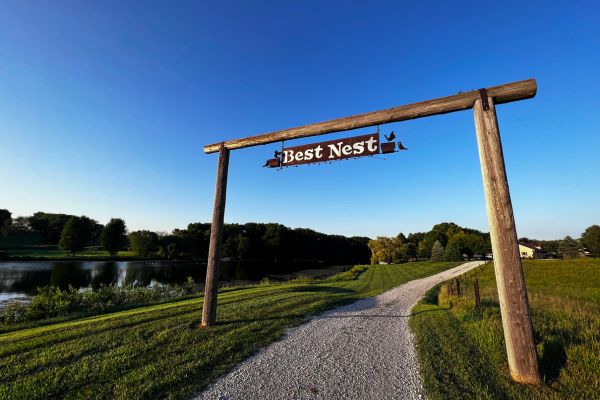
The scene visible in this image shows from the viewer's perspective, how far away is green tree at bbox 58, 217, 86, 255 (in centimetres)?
6438

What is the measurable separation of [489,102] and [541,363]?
4.48 metres

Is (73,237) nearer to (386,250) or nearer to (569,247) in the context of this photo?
(386,250)

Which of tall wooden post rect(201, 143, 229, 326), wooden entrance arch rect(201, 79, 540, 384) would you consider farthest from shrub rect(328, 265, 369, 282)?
wooden entrance arch rect(201, 79, 540, 384)

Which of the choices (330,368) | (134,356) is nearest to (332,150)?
(330,368)

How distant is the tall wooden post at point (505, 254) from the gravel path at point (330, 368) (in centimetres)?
155

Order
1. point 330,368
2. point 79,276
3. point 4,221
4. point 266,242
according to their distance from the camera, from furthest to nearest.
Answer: point 266,242
point 4,221
point 79,276
point 330,368

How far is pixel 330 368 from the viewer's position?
15.6ft

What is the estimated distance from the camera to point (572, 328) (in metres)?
6.20

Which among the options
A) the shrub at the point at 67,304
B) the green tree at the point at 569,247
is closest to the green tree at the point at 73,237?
the shrub at the point at 67,304

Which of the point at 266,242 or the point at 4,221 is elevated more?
the point at 4,221

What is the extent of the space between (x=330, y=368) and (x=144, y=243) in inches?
3293

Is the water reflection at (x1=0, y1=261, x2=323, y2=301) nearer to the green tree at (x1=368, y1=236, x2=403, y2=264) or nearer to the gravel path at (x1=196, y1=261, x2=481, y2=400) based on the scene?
the gravel path at (x1=196, y1=261, x2=481, y2=400)

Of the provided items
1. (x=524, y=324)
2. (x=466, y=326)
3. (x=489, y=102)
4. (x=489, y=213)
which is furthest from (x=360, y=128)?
(x=466, y=326)

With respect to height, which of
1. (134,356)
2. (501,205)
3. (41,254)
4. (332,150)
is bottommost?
(134,356)
